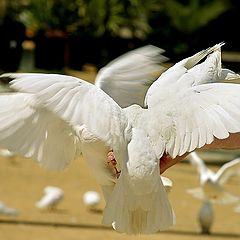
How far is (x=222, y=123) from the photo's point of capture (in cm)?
397

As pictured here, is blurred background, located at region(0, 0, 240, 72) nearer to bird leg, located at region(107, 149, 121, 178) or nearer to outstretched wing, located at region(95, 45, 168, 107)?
outstretched wing, located at region(95, 45, 168, 107)

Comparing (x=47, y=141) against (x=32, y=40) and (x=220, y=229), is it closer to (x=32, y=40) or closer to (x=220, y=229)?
(x=220, y=229)

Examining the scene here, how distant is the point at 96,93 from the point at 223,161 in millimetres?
13584

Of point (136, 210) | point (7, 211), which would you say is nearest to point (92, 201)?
point (7, 211)

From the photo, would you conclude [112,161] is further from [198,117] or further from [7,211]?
[7,211]

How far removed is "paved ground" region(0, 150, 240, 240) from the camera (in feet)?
34.1

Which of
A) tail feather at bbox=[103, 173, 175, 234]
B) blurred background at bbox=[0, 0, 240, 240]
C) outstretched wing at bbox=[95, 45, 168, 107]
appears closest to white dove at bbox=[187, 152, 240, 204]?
blurred background at bbox=[0, 0, 240, 240]

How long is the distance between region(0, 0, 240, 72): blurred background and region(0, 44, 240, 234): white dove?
1136 cm

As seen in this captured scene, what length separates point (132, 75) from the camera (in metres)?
5.05

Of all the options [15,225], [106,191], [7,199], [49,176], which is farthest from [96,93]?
[49,176]

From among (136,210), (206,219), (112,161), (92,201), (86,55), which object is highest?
(112,161)

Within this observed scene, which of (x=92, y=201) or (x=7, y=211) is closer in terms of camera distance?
(x=7, y=211)

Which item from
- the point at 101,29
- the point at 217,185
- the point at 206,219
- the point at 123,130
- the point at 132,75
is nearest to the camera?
the point at 123,130

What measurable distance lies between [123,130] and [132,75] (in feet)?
3.82
